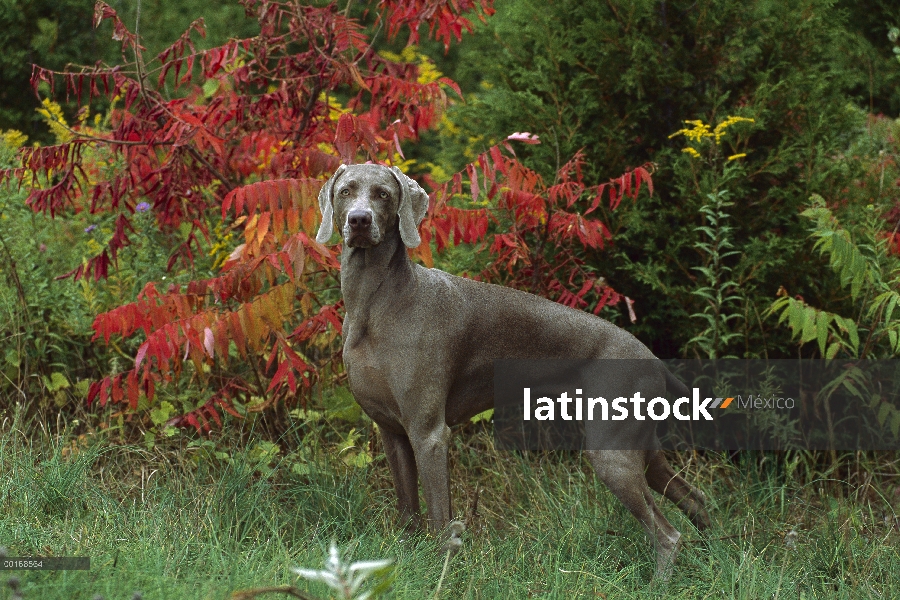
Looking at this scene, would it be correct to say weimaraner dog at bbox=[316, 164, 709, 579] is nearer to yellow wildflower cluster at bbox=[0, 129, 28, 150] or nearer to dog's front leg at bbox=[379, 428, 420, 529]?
dog's front leg at bbox=[379, 428, 420, 529]

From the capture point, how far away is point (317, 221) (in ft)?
16.6

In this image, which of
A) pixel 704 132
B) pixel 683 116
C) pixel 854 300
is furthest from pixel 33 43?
pixel 854 300

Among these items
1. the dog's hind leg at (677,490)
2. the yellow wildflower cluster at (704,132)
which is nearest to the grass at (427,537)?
the dog's hind leg at (677,490)

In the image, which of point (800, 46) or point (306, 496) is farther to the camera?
point (800, 46)

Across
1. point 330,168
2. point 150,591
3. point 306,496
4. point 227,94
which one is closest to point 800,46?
point 330,168

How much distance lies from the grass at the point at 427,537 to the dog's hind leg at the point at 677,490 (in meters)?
0.08

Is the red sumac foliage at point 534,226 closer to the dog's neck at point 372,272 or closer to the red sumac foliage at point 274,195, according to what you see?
the red sumac foliage at point 274,195

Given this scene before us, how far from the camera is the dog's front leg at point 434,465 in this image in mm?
4387

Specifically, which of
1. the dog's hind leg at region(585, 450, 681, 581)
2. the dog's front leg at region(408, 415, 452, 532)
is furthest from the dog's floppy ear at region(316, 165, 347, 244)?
the dog's hind leg at region(585, 450, 681, 581)

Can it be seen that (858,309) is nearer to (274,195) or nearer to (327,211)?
(327,211)

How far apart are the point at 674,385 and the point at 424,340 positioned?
51.8 inches

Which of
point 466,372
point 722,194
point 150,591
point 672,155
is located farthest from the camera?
point 672,155

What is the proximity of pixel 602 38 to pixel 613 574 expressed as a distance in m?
3.36

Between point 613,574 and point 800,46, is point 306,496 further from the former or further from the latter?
point 800,46
